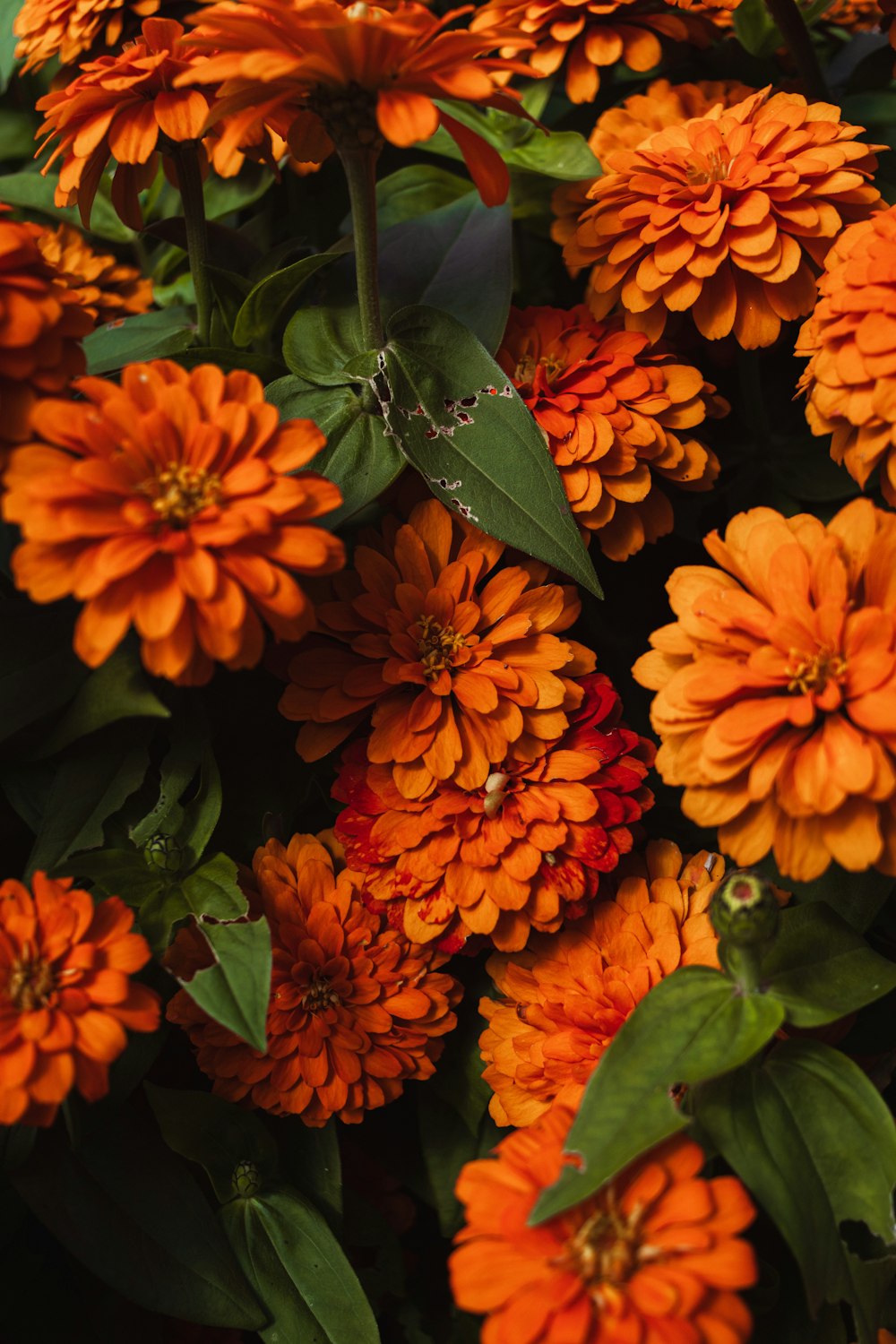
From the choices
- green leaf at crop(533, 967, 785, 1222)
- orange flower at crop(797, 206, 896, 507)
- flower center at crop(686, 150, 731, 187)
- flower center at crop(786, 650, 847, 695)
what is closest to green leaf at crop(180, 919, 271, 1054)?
green leaf at crop(533, 967, 785, 1222)

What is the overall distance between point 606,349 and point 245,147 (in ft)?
0.84

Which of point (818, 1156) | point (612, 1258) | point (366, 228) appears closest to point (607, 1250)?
point (612, 1258)

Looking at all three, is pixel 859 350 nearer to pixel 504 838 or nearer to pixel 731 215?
pixel 731 215

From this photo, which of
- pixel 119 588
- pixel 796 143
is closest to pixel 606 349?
pixel 796 143

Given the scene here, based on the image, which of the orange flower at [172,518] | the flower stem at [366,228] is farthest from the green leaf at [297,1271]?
the flower stem at [366,228]

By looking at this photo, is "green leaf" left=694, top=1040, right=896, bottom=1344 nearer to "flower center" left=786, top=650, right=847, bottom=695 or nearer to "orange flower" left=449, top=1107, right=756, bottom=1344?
"orange flower" left=449, top=1107, right=756, bottom=1344

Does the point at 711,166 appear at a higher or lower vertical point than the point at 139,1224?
higher

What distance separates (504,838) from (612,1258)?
21cm

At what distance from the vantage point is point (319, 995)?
63 cm

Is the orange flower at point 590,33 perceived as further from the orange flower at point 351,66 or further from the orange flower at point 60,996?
the orange flower at point 60,996

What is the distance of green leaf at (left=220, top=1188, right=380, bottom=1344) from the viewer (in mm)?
593

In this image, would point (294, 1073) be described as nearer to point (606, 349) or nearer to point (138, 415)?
point (138, 415)

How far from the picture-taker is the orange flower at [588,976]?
588 millimetres

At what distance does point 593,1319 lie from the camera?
1.42ft
